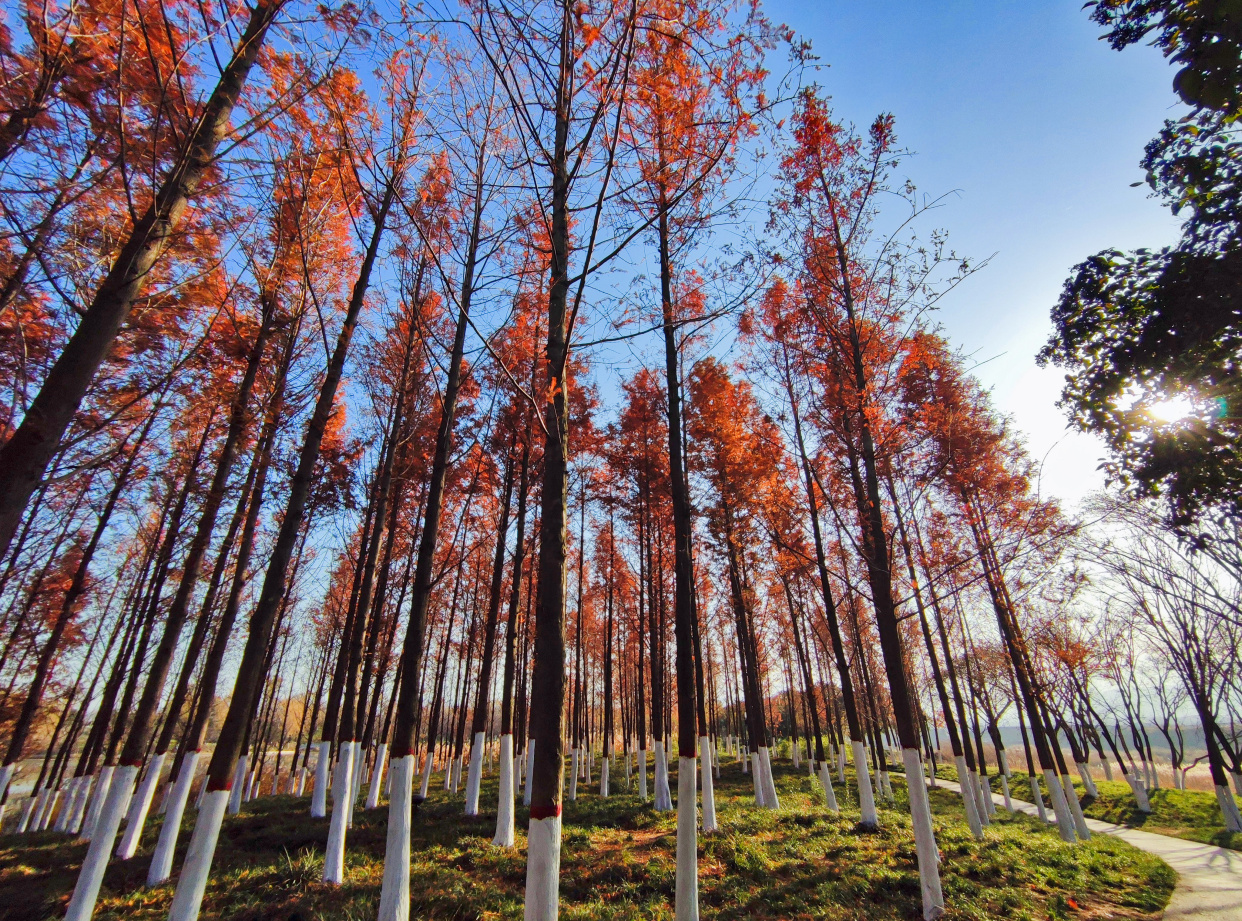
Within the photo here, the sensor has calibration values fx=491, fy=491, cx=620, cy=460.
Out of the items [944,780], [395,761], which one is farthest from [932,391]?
[944,780]

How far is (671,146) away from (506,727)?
9821mm

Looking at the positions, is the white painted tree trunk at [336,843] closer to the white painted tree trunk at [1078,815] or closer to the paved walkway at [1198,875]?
the paved walkway at [1198,875]

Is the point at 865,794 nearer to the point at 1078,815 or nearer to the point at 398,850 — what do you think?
the point at 1078,815

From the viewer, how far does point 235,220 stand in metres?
4.93

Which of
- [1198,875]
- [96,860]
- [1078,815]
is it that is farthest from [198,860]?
[1078,815]

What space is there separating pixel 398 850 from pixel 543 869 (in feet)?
7.62

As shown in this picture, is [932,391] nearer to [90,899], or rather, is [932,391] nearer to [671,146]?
[671,146]

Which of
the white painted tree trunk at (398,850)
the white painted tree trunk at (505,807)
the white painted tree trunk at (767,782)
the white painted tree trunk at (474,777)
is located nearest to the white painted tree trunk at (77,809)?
the white painted tree trunk at (474,777)

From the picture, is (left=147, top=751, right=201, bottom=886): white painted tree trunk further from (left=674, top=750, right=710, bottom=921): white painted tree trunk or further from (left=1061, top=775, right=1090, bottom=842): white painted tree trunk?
(left=1061, top=775, right=1090, bottom=842): white painted tree trunk

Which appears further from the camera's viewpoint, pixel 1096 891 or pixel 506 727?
pixel 506 727

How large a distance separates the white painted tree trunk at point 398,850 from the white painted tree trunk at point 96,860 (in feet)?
9.50

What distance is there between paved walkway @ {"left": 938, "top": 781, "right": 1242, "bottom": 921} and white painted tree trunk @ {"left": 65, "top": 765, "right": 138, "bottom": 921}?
12187 mm

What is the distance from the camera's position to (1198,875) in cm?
854

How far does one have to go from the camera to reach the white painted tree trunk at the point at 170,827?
20.6ft
